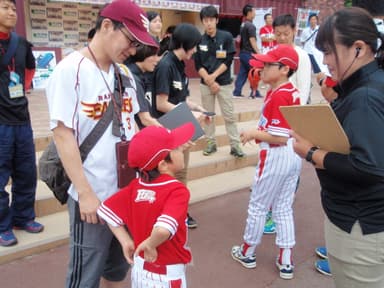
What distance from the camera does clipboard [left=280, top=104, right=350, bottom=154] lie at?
5.26 ft

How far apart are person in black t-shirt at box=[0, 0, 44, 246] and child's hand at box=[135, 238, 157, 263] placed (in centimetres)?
200

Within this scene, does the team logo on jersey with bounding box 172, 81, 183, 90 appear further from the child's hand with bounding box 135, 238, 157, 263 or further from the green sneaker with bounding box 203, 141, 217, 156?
the green sneaker with bounding box 203, 141, 217, 156

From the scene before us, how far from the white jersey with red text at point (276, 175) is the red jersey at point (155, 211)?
1.32 m

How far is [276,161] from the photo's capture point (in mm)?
3049

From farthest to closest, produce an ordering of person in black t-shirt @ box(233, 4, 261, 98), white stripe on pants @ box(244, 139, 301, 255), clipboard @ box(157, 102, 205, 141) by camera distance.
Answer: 1. person in black t-shirt @ box(233, 4, 261, 98)
2. white stripe on pants @ box(244, 139, 301, 255)
3. clipboard @ box(157, 102, 205, 141)

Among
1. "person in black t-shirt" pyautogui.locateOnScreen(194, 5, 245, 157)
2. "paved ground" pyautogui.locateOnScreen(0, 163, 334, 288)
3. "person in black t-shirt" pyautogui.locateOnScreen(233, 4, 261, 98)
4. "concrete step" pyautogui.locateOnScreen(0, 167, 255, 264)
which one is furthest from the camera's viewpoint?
"person in black t-shirt" pyautogui.locateOnScreen(233, 4, 261, 98)

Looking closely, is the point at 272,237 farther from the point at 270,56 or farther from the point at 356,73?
the point at 356,73

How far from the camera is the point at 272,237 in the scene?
3.98 metres

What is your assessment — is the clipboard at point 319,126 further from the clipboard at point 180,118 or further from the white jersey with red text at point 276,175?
the white jersey with red text at point 276,175

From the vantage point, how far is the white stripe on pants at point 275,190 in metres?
A: 3.05

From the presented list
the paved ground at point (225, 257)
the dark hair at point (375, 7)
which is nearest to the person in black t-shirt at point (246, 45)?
the paved ground at point (225, 257)

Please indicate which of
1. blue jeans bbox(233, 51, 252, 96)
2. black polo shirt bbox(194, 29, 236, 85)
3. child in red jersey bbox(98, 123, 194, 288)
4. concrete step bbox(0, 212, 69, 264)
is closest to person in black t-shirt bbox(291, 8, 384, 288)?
child in red jersey bbox(98, 123, 194, 288)

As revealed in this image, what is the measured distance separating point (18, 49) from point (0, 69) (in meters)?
0.26

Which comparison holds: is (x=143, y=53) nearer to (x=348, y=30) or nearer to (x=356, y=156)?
(x=348, y=30)
